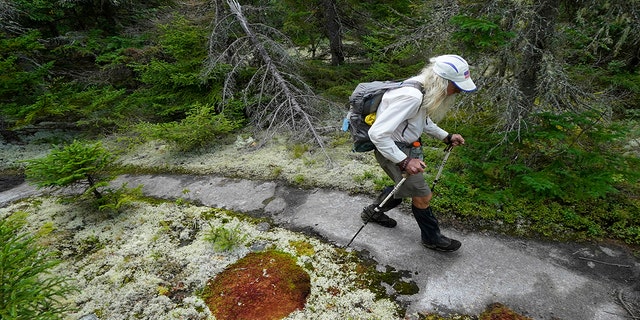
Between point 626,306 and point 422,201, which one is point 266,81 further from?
point 626,306

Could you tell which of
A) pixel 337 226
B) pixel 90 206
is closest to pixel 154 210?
pixel 90 206

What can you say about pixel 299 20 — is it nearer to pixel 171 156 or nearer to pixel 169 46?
pixel 169 46

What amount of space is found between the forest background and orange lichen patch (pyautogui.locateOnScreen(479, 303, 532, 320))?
151cm

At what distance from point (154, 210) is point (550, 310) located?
20.0ft

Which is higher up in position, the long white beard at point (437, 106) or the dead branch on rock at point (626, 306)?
the long white beard at point (437, 106)

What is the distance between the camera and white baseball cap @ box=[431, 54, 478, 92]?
10.5 ft

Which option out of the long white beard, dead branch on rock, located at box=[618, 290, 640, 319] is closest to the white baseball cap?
the long white beard

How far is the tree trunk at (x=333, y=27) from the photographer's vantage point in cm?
948

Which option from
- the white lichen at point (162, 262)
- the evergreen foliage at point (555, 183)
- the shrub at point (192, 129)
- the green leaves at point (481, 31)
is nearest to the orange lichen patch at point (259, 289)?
the white lichen at point (162, 262)

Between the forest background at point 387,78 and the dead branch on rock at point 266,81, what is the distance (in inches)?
2.4

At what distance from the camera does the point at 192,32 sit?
877 centimetres

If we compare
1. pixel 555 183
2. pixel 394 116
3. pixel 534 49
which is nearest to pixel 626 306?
pixel 555 183

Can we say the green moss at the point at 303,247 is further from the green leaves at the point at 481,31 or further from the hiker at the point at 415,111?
the green leaves at the point at 481,31

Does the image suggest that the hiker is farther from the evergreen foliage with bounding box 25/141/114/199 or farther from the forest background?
the evergreen foliage with bounding box 25/141/114/199
